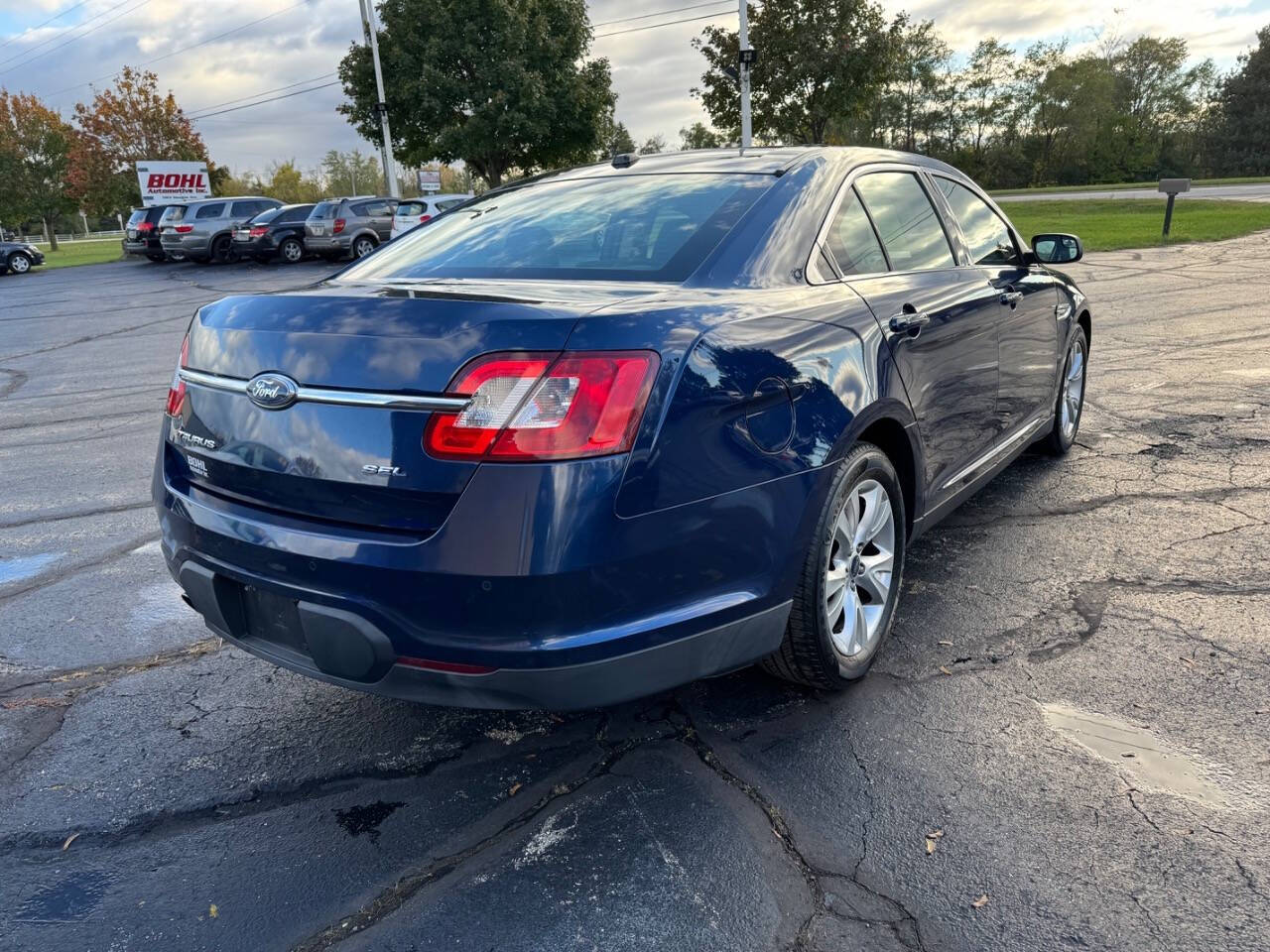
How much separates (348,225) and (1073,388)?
23215 millimetres

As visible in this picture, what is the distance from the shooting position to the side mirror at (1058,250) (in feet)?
15.9

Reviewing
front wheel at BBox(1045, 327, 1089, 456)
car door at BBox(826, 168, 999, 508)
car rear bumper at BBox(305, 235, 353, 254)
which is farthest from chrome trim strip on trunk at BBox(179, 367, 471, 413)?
car rear bumper at BBox(305, 235, 353, 254)

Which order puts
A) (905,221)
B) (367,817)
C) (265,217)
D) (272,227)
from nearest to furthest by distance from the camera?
(367,817) → (905,221) → (272,227) → (265,217)

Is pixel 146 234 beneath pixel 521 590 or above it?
above

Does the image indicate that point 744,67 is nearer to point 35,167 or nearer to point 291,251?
point 291,251

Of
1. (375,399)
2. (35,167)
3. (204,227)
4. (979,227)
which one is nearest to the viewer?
(375,399)

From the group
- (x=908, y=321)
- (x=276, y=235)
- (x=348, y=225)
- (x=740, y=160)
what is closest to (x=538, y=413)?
(x=908, y=321)

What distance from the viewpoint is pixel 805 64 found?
98.0 feet

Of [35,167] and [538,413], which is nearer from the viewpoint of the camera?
[538,413]

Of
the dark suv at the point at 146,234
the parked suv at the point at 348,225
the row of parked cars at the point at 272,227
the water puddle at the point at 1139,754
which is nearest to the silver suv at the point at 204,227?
the row of parked cars at the point at 272,227

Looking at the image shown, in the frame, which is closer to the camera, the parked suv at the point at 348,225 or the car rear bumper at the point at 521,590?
the car rear bumper at the point at 521,590

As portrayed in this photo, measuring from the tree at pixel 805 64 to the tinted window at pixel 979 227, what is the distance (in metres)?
26.6

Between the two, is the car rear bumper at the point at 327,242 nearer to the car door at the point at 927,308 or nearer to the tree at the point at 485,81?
the tree at the point at 485,81

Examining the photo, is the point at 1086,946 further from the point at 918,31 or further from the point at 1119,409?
the point at 918,31
